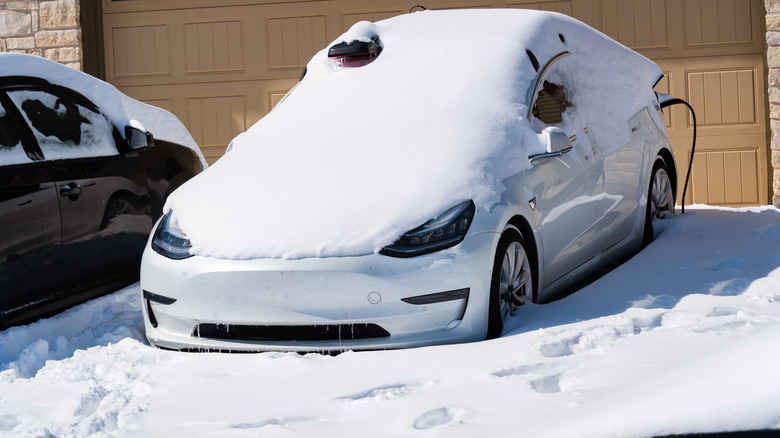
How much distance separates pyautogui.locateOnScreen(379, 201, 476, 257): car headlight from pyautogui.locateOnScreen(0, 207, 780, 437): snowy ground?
0.38 m

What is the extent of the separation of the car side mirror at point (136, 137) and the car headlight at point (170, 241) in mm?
1217

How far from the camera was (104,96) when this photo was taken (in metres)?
5.73

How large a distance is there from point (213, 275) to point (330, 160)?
749mm

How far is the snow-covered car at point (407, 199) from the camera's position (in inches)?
154

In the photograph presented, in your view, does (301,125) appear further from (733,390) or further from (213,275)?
(733,390)

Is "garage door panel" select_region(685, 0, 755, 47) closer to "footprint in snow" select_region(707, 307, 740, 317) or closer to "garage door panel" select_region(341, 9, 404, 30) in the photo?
"garage door panel" select_region(341, 9, 404, 30)

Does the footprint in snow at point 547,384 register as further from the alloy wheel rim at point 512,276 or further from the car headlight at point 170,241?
the car headlight at point 170,241

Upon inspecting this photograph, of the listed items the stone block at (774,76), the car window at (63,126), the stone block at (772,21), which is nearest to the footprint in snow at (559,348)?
the car window at (63,126)

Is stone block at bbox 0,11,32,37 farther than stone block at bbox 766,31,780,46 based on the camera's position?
Yes

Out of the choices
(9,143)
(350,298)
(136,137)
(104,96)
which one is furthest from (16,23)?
(350,298)

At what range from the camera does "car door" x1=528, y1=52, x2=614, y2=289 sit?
4.52 metres

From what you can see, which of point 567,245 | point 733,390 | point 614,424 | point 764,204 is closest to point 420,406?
point 614,424

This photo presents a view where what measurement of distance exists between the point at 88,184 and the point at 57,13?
15.6 ft

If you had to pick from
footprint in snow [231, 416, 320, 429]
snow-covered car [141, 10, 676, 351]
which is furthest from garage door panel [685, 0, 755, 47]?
footprint in snow [231, 416, 320, 429]
